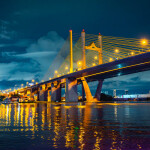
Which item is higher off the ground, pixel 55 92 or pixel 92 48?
pixel 92 48

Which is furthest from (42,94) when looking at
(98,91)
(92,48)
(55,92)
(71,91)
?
(92,48)

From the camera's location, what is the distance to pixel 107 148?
5480 millimetres

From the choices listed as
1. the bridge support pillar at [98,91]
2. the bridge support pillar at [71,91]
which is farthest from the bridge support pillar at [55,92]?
the bridge support pillar at [98,91]

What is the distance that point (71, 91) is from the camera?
74.1 metres

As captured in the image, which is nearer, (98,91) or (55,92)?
(98,91)

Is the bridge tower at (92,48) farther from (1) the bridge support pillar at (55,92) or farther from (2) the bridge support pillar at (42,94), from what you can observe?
(2) the bridge support pillar at (42,94)

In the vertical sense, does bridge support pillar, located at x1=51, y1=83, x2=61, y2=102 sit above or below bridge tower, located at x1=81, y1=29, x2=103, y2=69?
below

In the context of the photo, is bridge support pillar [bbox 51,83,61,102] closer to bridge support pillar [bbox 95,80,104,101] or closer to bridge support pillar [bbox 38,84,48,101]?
bridge support pillar [bbox 38,84,48,101]

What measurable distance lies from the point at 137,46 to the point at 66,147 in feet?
154

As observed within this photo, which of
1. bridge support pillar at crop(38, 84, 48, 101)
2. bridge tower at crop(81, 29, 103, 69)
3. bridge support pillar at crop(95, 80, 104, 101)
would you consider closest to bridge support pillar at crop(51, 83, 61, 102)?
bridge support pillar at crop(38, 84, 48, 101)

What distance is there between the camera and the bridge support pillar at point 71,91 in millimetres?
72438

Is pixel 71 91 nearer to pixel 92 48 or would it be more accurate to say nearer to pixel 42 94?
pixel 92 48

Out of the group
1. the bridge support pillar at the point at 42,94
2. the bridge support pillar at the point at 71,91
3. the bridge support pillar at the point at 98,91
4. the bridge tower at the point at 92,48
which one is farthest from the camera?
the bridge support pillar at the point at 42,94

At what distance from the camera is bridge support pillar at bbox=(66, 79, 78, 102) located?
72.4 metres
